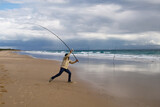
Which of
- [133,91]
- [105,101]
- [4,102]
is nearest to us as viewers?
[4,102]

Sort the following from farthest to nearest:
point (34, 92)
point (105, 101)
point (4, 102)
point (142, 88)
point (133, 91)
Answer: point (142, 88) < point (133, 91) < point (34, 92) < point (105, 101) < point (4, 102)

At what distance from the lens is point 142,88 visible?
22.4 ft

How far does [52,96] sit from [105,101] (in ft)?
5.66

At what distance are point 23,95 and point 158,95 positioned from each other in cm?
462

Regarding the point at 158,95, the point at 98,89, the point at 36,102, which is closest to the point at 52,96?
the point at 36,102

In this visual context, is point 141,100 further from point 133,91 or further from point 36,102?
point 36,102

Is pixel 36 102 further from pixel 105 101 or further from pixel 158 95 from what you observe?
pixel 158 95

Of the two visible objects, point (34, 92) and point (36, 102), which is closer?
point (36, 102)

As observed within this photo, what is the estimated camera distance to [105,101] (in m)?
5.17

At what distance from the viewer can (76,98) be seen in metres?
5.38

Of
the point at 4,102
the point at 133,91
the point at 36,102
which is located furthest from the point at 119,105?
the point at 4,102

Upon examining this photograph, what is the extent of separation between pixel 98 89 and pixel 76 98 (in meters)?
1.62

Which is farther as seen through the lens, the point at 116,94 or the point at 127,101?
the point at 116,94

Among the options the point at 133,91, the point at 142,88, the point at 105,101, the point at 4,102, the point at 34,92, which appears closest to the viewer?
the point at 4,102
